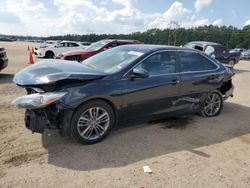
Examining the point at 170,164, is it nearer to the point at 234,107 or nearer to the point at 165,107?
the point at 165,107

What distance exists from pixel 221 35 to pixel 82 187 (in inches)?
2622

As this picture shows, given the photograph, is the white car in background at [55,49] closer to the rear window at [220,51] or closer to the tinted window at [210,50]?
the tinted window at [210,50]

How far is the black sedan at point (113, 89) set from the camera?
4.00 m

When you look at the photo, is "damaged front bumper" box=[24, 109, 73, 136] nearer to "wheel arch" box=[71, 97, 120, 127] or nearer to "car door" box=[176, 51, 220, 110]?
"wheel arch" box=[71, 97, 120, 127]

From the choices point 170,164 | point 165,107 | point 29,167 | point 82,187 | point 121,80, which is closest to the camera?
point 82,187

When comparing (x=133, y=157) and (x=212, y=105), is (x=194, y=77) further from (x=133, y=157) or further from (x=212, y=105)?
(x=133, y=157)

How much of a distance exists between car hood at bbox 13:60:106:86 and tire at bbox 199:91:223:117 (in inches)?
110

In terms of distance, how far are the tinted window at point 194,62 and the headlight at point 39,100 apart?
8.66 ft

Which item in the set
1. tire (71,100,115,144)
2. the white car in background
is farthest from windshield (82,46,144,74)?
the white car in background

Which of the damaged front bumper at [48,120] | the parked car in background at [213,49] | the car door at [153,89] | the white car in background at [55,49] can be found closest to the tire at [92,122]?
the damaged front bumper at [48,120]

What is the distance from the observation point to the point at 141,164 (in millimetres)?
3848

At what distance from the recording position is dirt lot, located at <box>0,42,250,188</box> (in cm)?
344

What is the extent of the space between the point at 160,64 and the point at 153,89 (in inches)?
21.5

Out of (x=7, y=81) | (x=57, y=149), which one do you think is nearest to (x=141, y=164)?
(x=57, y=149)
